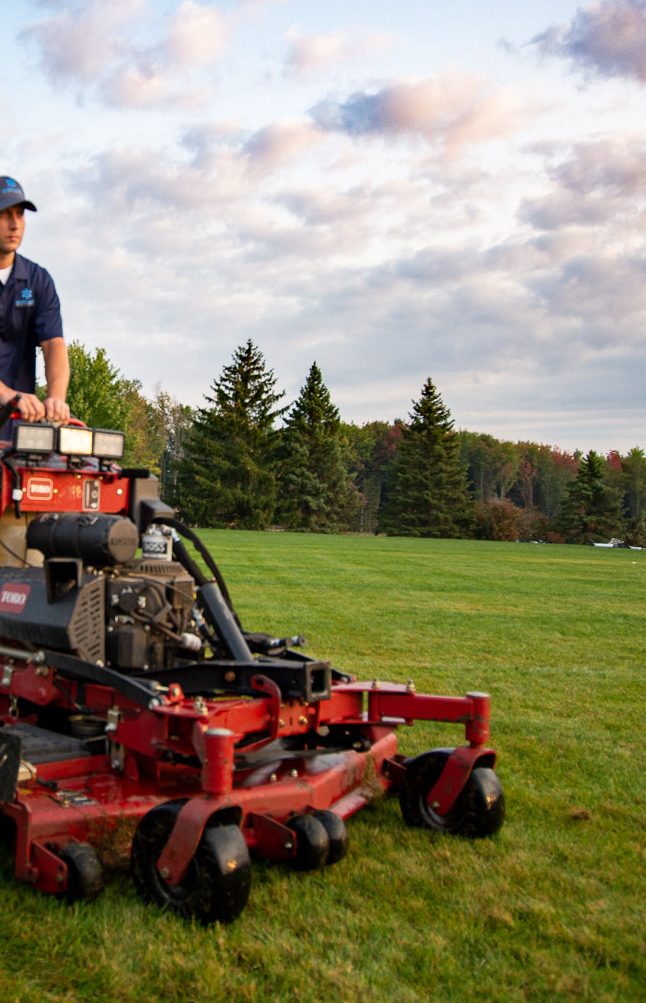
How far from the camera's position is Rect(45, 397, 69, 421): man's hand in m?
5.23

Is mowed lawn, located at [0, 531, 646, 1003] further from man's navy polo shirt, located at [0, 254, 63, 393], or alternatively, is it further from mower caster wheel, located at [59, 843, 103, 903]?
man's navy polo shirt, located at [0, 254, 63, 393]

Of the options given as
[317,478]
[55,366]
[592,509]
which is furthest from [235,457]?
[55,366]

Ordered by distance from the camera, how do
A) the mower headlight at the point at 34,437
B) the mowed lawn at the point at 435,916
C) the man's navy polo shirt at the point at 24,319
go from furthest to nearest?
1. the man's navy polo shirt at the point at 24,319
2. the mower headlight at the point at 34,437
3. the mowed lawn at the point at 435,916

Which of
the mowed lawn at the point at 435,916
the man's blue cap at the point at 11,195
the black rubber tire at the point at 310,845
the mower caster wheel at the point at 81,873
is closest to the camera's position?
the mowed lawn at the point at 435,916

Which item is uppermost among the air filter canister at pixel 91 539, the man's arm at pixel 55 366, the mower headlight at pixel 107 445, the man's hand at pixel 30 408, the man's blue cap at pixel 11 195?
the man's blue cap at pixel 11 195

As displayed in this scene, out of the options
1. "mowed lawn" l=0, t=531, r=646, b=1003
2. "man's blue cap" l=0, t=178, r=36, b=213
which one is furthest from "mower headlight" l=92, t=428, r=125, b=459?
"mowed lawn" l=0, t=531, r=646, b=1003

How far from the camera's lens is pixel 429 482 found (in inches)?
2630

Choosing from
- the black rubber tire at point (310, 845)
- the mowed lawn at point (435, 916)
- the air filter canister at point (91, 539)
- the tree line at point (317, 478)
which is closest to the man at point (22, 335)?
the air filter canister at point (91, 539)

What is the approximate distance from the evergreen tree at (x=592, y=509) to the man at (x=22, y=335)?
6263 cm

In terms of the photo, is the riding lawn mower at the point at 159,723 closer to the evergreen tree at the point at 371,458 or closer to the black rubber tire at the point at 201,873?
the black rubber tire at the point at 201,873

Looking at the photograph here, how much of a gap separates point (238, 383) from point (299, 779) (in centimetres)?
5946

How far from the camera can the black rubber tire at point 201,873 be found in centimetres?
352

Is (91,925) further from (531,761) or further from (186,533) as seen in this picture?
(531,761)

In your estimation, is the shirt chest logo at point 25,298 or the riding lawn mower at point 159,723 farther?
the shirt chest logo at point 25,298
